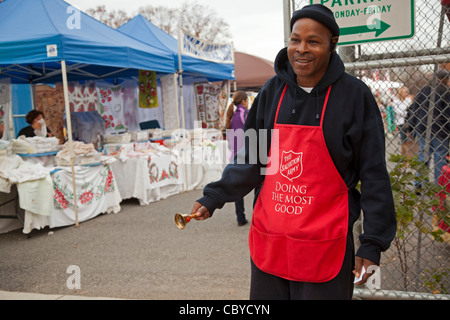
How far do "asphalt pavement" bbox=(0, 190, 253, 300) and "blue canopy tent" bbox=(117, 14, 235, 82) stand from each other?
3.84 metres

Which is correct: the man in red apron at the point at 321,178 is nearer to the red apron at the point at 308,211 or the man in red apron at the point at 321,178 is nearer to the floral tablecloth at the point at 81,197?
the red apron at the point at 308,211

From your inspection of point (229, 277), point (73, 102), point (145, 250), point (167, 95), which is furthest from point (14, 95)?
point (229, 277)

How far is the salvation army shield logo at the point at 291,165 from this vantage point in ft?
5.85

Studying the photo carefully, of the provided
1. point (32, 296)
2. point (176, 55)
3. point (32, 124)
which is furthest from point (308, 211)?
point (176, 55)

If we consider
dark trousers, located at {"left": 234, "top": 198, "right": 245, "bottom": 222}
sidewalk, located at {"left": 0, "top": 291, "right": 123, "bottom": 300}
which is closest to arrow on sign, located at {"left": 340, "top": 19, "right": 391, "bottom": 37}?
sidewalk, located at {"left": 0, "top": 291, "right": 123, "bottom": 300}

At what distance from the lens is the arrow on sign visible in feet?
9.09

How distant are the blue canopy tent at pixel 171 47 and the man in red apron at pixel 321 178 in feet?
23.7

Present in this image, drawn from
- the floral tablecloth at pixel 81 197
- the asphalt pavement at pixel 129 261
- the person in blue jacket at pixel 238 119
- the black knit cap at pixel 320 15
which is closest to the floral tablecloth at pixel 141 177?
the floral tablecloth at pixel 81 197

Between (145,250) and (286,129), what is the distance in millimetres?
3777

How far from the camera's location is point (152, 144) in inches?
341

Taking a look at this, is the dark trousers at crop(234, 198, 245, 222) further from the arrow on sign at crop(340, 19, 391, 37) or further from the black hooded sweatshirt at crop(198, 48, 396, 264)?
the black hooded sweatshirt at crop(198, 48, 396, 264)

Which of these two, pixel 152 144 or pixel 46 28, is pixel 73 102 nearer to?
pixel 152 144

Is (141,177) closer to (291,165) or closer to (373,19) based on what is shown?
(373,19)
